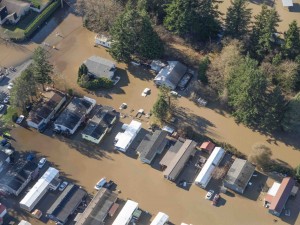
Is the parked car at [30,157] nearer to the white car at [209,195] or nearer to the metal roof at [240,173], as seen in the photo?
the white car at [209,195]

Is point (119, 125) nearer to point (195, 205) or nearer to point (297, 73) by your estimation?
point (195, 205)

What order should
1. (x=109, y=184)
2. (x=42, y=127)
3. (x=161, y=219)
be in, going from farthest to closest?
(x=42, y=127), (x=109, y=184), (x=161, y=219)

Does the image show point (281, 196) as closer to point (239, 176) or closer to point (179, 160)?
point (239, 176)

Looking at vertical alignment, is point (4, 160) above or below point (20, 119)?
below

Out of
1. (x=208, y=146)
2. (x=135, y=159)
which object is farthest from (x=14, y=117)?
(x=208, y=146)

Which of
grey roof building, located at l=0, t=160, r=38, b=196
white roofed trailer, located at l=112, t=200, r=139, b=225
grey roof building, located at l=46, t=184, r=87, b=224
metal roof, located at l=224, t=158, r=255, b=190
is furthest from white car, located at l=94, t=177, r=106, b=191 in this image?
metal roof, located at l=224, t=158, r=255, b=190

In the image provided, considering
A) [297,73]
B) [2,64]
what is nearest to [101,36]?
[2,64]
